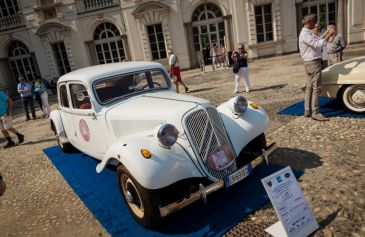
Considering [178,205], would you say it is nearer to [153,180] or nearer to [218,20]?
[153,180]

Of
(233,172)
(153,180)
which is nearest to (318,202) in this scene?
(233,172)

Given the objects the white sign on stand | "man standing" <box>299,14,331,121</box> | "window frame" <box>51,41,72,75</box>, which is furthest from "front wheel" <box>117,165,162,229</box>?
"window frame" <box>51,41,72,75</box>

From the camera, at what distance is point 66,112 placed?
5.61 meters

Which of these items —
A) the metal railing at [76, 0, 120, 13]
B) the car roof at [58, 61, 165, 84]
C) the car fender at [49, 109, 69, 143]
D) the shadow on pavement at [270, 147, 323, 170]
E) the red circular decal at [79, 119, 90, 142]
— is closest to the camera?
the shadow on pavement at [270, 147, 323, 170]

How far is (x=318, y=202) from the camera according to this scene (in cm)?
344

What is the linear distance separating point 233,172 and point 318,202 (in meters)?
1.06

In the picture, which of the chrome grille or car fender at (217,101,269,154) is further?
car fender at (217,101,269,154)

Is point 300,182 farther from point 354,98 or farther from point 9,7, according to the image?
point 9,7

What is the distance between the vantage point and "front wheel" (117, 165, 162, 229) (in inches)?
127

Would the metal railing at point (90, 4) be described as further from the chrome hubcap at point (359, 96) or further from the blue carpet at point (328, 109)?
the chrome hubcap at point (359, 96)

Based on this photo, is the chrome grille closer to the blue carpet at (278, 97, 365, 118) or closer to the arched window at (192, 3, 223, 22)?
the blue carpet at (278, 97, 365, 118)

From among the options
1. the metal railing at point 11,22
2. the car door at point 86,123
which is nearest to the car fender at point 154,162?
the car door at point 86,123

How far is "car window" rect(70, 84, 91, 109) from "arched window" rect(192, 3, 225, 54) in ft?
51.7

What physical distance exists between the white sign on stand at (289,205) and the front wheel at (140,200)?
4.06 feet
